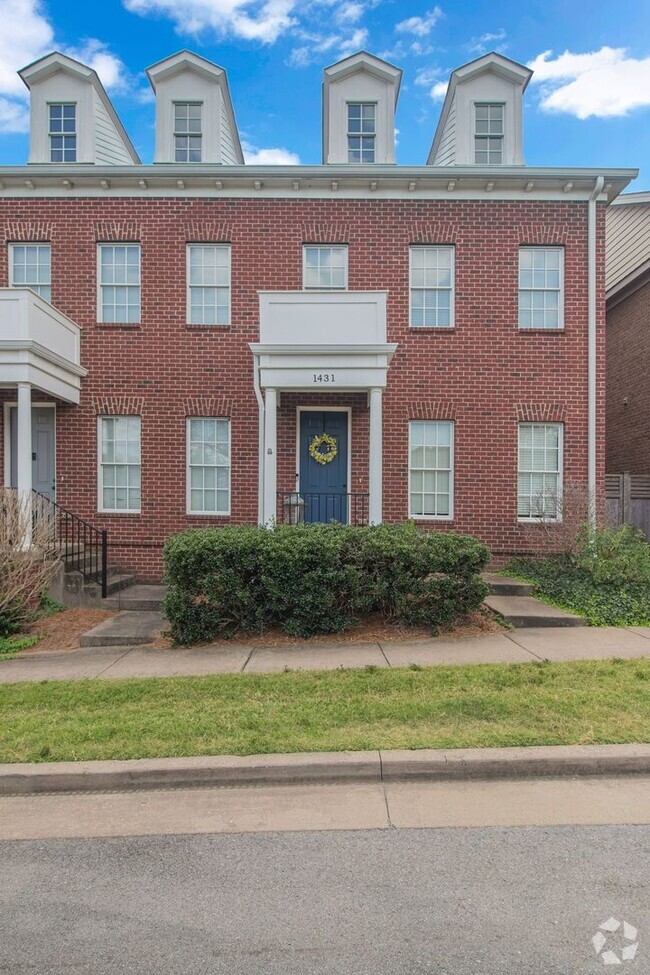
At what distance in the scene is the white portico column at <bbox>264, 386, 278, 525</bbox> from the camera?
945 cm

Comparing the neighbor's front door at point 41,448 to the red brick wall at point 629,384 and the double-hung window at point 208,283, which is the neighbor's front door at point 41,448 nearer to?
the double-hung window at point 208,283

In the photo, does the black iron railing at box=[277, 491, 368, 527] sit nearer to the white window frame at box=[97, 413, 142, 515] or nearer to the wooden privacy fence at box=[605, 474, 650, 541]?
the white window frame at box=[97, 413, 142, 515]

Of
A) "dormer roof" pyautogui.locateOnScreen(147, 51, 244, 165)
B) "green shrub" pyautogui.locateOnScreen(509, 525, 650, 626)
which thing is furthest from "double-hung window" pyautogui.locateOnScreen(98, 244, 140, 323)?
"green shrub" pyautogui.locateOnScreen(509, 525, 650, 626)

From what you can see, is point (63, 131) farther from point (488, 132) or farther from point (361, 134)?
point (488, 132)

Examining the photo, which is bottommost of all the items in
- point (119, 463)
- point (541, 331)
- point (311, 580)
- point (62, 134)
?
point (311, 580)

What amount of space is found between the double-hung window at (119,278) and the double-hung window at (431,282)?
5.29 metres

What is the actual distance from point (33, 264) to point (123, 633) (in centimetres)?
768

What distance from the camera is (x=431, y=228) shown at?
10711mm

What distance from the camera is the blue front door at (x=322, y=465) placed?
427 inches

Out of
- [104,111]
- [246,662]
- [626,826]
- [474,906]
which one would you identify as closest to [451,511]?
[246,662]

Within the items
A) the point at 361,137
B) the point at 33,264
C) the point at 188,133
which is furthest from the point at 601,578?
the point at 33,264

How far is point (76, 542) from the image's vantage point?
10.4m

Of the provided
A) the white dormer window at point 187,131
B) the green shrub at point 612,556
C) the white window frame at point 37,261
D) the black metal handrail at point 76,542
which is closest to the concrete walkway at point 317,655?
the green shrub at point 612,556

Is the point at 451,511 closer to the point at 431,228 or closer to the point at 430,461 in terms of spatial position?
the point at 430,461
